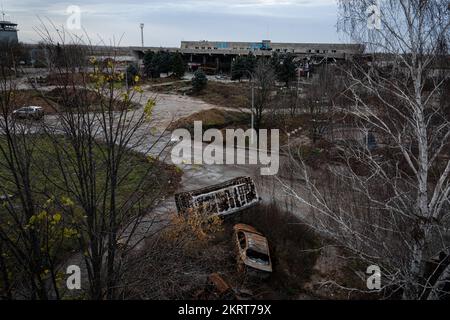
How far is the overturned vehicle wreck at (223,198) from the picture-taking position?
1113 centimetres

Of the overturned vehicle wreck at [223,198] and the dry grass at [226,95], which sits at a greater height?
the dry grass at [226,95]

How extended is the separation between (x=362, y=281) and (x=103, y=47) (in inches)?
312

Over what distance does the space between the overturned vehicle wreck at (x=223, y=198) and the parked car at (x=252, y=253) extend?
1.27 meters

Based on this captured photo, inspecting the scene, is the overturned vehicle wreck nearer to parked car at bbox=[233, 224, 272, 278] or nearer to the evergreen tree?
parked car at bbox=[233, 224, 272, 278]

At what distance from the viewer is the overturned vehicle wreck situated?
36.5ft

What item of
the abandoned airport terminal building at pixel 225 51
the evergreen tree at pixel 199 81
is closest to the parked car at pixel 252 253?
the evergreen tree at pixel 199 81

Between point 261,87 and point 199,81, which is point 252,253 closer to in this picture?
point 261,87

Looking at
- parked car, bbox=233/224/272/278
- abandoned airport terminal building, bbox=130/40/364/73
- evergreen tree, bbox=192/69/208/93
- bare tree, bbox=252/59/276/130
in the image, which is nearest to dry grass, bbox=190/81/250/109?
→ evergreen tree, bbox=192/69/208/93

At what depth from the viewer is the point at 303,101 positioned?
985 inches

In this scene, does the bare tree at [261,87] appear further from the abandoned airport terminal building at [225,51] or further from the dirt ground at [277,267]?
the abandoned airport terminal building at [225,51]

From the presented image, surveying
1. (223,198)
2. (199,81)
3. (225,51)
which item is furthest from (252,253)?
(225,51)

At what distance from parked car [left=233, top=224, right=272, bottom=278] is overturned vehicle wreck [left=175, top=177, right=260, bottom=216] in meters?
1.27

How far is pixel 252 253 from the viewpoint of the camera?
923cm

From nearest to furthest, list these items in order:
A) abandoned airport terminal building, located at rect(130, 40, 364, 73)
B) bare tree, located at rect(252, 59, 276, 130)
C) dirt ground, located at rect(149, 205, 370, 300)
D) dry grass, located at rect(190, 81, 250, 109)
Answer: dirt ground, located at rect(149, 205, 370, 300) → bare tree, located at rect(252, 59, 276, 130) → dry grass, located at rect(190, 81, 250, 109) → abandoned airport terminal building, located at rect(130, 40, 364, 73)
